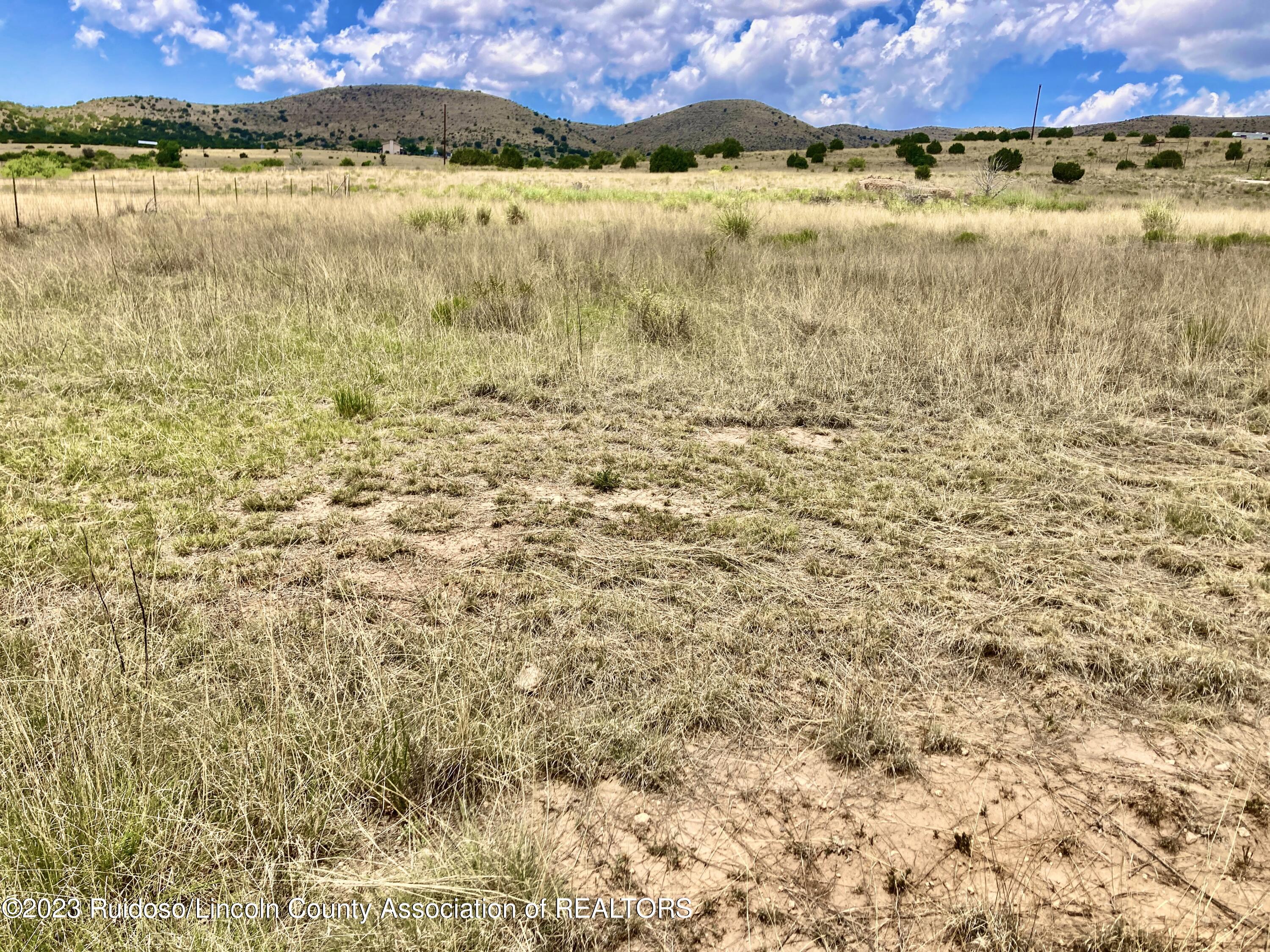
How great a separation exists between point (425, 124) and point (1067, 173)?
101 metres

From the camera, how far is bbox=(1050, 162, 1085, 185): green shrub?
30.4m

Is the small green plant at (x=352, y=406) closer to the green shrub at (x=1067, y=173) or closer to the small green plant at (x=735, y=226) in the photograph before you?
the small green plant at (x=735, y=226)

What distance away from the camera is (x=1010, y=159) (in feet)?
118

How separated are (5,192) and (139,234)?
1212 centimetres

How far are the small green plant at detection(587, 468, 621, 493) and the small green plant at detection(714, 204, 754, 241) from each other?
31.3 ft

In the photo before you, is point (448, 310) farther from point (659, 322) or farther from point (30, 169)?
point (30, 169)

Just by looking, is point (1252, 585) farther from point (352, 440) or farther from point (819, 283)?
point (819, 283)

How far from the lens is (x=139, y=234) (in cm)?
1097

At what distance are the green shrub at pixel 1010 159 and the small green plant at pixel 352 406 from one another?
36037 mm

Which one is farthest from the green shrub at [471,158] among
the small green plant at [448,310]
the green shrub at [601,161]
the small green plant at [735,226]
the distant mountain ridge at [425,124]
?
the distant mountain ridge at [425,124]

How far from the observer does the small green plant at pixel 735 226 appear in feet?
42.4

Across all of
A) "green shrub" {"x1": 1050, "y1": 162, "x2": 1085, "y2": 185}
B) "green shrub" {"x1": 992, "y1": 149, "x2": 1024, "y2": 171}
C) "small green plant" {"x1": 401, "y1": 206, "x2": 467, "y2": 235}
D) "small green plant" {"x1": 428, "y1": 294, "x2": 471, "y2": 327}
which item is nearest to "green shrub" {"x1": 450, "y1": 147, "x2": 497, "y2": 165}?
"green shrub" {"x1": 992, "y1": 149, "x2": 1024, "y2": 171}

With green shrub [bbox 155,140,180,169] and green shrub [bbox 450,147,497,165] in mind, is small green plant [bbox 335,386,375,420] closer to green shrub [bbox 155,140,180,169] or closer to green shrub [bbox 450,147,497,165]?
→ green shrub [bbox 450,147,497,165]

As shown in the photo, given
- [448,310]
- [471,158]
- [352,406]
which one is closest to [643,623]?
[352,406]
